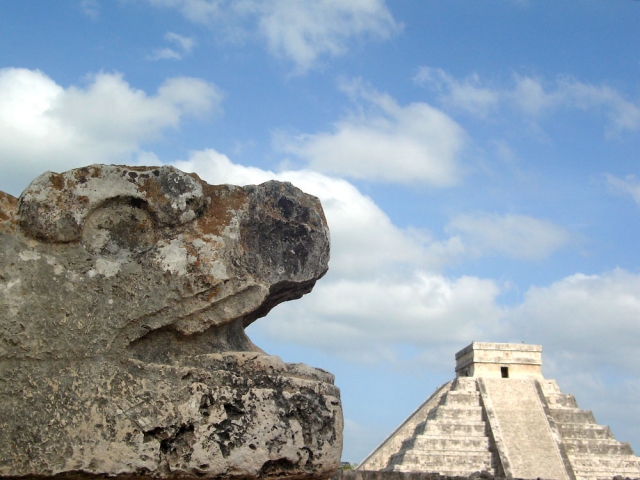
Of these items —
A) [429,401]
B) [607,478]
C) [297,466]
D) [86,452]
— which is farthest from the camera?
[429,401]

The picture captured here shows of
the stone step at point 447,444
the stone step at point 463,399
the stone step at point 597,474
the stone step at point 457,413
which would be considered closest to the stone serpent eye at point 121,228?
the stone step at point 447,444

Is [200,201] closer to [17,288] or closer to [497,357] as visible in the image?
[17,288]

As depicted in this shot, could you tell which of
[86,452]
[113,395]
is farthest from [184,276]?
[86,452]

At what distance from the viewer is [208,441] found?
310 centimetres

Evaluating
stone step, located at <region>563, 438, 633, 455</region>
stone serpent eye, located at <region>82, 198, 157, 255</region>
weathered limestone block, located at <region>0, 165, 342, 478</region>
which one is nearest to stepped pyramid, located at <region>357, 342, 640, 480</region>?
stone step, located at <region>563, 438, 633, 455</region>

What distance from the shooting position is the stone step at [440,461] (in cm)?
3766

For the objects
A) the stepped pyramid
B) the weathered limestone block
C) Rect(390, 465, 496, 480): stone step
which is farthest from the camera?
the stepped pyramid

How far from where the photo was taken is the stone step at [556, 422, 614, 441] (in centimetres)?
4294

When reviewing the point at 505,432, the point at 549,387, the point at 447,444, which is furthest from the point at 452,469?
the point at 549,387

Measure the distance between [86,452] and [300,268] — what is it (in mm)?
1273

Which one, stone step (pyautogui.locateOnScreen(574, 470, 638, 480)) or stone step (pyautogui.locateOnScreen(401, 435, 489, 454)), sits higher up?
stone step (pyautogui.locateOnScreen(401, 435, 489, 454))

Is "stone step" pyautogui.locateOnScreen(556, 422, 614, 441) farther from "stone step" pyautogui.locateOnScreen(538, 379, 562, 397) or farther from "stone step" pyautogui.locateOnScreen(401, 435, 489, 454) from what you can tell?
"stone step" pyautogui.locateOnScreen(401, 435, 489, 454)

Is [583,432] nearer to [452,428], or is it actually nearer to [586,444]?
[586,444]

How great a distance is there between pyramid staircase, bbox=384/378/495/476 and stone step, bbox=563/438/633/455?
4868 mm
